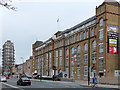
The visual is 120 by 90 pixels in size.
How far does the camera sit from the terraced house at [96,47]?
47.4m

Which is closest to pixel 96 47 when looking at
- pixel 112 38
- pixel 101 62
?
pixel 101 62

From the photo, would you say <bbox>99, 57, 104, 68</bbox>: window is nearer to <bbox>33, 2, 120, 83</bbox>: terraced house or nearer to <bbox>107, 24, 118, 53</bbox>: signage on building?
<bbox>33, 2, 120, 83</bbox>: terraced house

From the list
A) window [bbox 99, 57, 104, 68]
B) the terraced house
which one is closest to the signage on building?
the terraced house

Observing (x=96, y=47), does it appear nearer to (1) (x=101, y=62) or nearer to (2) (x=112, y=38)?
(1) (x=101, y=62)

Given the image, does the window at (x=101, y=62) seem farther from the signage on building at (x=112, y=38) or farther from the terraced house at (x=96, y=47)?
the signage on building at (x=112, y=38)

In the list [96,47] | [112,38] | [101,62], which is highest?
[112,38]

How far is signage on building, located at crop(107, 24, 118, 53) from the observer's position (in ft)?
156

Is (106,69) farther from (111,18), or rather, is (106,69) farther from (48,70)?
(48,70)

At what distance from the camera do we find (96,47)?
51906 mm

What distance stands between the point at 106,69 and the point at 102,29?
9.79m

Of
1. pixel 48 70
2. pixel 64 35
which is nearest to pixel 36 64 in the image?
pixel 48 70

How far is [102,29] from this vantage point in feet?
162

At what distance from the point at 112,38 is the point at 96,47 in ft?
17.8

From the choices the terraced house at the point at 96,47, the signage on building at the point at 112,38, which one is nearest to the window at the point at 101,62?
the terraced house at the point at 96,47
